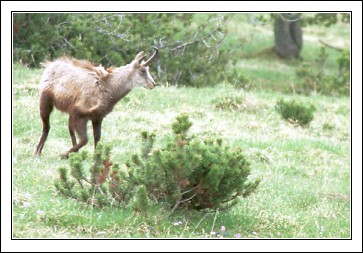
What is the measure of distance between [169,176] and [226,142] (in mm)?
4982

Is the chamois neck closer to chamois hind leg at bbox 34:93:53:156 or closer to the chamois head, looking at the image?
the chamois head

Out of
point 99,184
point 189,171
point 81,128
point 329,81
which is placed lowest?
point 329,81

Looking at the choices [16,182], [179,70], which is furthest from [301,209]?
[179,70]

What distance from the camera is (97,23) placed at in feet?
59.9

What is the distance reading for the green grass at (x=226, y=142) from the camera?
767 cm

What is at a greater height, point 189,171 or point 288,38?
point 189,171

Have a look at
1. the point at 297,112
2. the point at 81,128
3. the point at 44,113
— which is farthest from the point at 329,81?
the point at 81,128

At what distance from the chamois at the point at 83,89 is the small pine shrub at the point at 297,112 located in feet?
18.4

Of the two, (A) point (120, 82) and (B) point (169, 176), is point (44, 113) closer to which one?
(A) point (120, 82)

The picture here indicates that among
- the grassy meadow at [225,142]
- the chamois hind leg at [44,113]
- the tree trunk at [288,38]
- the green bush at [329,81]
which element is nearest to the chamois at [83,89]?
the chamois hind leg at [44,113]

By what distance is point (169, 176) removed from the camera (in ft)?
25.8

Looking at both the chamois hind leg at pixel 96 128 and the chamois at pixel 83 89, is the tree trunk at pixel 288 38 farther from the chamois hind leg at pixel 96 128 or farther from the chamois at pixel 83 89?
the chamois hind leg at pixel 96 128

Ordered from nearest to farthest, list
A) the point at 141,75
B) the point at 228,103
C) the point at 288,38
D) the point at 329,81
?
the point at 141,75, the point at 228,103, the point at 329,81, the point at 288,38

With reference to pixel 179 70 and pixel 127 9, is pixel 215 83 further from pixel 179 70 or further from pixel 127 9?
pixel 127 9
